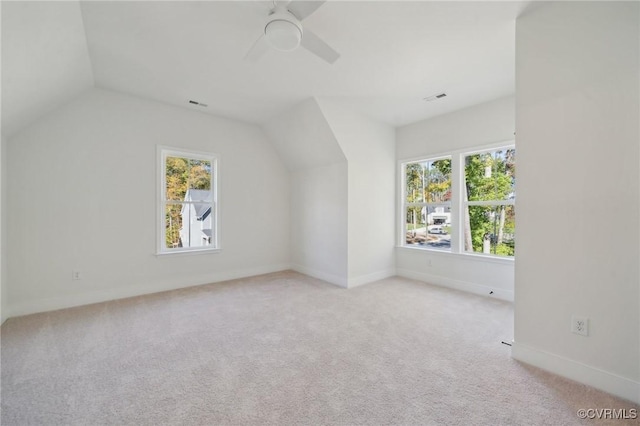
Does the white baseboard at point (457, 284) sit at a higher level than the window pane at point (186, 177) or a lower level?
lower

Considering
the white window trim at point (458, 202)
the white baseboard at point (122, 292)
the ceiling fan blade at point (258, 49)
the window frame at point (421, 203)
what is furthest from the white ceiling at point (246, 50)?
the white baseboard at point (122, 292)

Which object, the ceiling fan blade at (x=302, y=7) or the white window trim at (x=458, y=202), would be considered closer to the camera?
the ceiling fan blade at (x=302, y=7)

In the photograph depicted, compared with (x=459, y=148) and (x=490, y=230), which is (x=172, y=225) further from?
(x=490, y=230)

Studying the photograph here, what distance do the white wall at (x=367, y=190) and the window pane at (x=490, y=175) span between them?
128 cm

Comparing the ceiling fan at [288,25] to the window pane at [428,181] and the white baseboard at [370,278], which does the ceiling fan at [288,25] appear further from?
the white baseboard at [370,278]

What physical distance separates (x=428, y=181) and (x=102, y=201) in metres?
4.91

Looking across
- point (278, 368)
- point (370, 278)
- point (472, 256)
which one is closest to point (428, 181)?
point (472, 256)

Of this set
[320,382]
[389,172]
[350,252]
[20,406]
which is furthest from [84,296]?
[389,172]

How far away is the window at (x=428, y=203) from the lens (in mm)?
4250

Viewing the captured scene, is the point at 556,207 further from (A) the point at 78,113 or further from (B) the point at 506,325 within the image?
(A) the point at 78,113

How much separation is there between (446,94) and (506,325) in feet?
9.39

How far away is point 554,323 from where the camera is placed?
1.95 m

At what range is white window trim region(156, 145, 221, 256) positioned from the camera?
3.86 meters

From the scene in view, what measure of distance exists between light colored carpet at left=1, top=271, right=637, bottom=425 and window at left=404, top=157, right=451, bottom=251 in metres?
1.34
